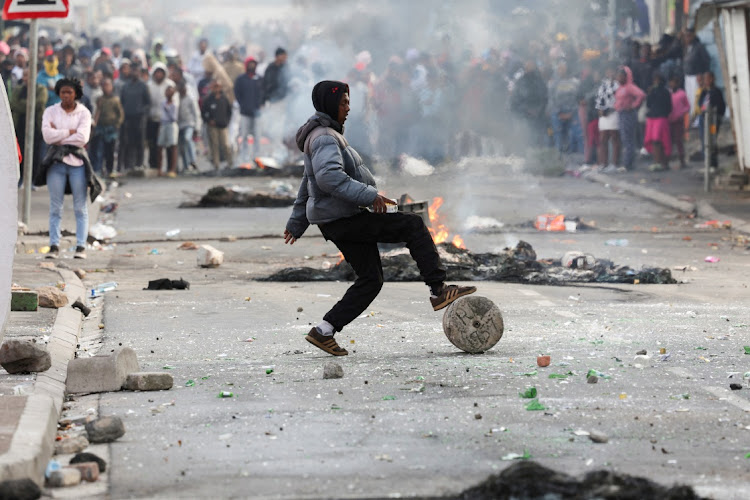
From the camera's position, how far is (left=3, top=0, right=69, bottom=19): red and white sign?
48.0 ft

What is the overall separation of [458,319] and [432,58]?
2375 cm

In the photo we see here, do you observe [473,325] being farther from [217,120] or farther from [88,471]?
[217,120]

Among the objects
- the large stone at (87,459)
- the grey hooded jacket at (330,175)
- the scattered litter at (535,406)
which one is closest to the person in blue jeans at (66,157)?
the grey hooded jacket at (330,175)

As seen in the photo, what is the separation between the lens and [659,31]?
32875 mm

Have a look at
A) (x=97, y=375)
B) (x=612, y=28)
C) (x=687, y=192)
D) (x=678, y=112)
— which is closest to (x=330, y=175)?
(x=97, y=375)

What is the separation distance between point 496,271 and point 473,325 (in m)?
4.42

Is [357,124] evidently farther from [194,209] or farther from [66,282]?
[66,282]

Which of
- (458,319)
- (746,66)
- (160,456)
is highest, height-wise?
(746,66)

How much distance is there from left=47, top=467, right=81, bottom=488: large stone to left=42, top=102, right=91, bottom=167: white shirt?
9.91m

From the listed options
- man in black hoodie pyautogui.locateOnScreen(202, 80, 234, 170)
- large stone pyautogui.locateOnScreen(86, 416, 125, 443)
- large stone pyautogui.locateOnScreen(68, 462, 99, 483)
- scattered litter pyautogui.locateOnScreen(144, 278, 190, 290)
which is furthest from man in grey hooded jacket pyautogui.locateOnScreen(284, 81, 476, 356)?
man in black hoodie pyautogui.locateOnScreen(202, 80, 234, 170)

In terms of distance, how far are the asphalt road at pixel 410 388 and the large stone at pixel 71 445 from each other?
0.45ft

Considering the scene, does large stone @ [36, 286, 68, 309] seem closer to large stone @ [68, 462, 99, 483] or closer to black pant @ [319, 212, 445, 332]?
black pant @ [319, 212, 445, 332]

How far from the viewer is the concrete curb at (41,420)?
552 centimetres

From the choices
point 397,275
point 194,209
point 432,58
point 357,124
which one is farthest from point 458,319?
point 432,58
